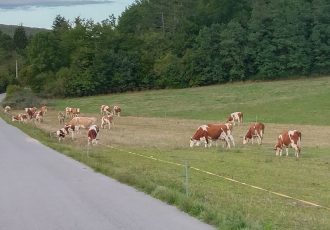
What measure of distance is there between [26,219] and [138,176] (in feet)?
20.1

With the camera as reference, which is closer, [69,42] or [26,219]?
[26,219]

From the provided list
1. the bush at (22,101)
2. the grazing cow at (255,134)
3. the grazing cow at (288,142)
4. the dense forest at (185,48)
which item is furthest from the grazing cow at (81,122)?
the dense forest at (185,48)

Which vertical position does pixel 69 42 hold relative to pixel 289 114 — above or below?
above

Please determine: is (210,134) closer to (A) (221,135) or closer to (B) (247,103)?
(A) (221,135)

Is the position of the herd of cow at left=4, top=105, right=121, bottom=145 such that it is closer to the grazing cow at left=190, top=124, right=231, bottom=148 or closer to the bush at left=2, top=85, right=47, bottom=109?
the grazing cow at left=190, top=124, right=231, bottom=148

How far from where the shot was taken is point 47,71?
399 ft

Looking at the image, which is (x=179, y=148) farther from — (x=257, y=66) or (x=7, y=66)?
(x=7, y=66)

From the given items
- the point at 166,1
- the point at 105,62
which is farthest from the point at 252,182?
the point at 166,1

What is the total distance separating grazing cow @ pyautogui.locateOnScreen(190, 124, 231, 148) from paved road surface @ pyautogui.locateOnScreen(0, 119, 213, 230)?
11752 millimetres

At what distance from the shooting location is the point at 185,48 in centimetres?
11481

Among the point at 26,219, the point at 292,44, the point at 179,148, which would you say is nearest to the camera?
the point at 26,219

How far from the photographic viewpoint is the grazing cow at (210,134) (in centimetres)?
3356

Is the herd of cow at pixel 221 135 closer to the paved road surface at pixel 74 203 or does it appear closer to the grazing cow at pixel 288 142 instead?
the grazing cow at pixel 288 142

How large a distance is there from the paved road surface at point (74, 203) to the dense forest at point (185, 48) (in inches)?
3212
